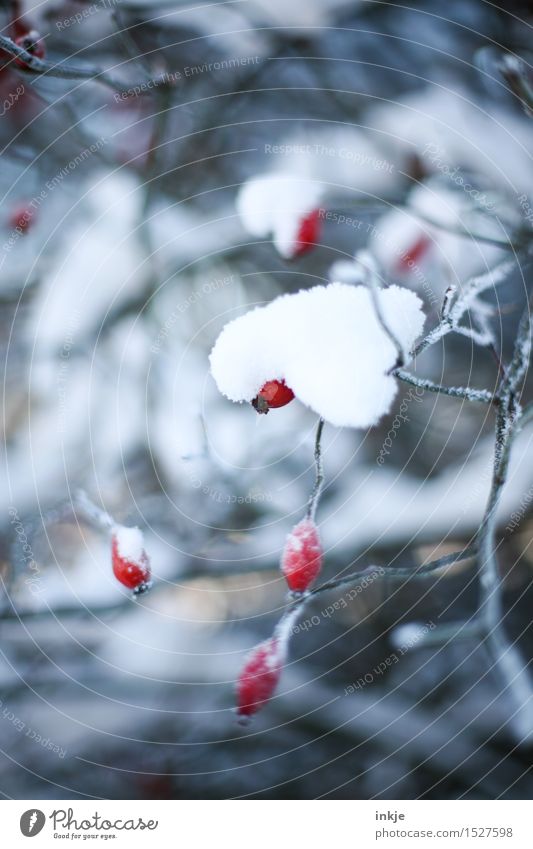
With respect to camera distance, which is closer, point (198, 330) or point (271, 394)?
point (271, 394)

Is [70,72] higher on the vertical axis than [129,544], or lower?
higher

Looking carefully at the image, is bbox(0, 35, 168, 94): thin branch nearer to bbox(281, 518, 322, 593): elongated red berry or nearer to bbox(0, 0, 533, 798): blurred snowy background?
bbox(0, 0, 533, 798): blurred snowy background

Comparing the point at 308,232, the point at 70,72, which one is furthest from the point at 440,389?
the point at 70,72

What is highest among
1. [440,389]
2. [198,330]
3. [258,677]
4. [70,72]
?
[70,72]

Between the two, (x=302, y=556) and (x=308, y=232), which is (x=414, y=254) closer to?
(x=308, y=232)

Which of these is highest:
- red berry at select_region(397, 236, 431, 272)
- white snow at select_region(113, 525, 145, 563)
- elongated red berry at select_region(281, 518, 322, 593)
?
red berry at select_region(397, 236, 431, 272)

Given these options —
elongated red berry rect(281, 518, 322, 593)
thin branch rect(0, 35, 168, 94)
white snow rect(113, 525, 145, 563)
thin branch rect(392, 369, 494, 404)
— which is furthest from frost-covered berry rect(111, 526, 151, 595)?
thin branch rect(0, 35, 168, 94)
